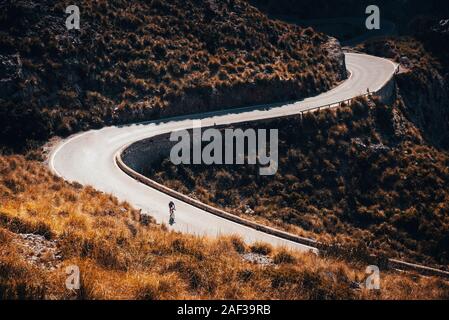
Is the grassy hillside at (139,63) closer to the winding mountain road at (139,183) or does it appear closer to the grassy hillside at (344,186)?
the winding mountain road at (139,183)

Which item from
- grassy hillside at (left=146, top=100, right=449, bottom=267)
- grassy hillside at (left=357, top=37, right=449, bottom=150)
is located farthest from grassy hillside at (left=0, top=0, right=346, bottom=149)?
grassy hillside at (left=357, top=37, right=449, bottom=150)

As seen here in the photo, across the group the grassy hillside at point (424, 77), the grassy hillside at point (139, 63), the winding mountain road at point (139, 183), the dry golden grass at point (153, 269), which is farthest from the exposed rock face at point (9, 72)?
the grassy hillside at point (424, 77)

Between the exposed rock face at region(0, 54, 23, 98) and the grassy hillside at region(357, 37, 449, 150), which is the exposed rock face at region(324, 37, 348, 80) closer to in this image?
the grassy hillside at region(357, 37, 449, 150)

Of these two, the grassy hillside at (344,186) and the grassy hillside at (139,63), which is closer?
the grassy hillside at (344,186)

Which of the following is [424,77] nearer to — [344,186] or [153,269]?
[344,186]
